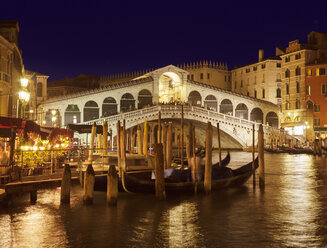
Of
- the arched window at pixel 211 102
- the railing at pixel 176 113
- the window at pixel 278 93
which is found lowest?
the railing at pixel 176 113

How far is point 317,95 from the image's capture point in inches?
1331

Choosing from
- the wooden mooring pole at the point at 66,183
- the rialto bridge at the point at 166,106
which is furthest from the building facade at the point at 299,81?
the wooden mooring pole at the point at 66,183

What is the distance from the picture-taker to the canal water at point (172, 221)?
7281 mm

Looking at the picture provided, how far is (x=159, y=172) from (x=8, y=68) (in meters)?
11.6

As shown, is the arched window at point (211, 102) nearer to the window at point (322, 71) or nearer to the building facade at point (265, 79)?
the building facade at point (265, 79)

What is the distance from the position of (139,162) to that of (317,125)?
926 inches

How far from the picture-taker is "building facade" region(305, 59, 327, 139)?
33.4 meters

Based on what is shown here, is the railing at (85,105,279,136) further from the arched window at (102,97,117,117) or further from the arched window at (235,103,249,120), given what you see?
the arched window at (235,103,249,120)

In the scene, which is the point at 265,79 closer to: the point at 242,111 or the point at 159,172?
the point at 242,111

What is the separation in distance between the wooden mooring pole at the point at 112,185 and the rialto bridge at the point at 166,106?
18.3 m

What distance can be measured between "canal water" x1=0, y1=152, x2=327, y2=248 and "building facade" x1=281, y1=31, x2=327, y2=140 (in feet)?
76.8

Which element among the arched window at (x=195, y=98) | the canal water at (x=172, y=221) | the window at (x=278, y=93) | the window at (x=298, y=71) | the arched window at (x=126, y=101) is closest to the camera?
the canal water at (x=172, y=221)

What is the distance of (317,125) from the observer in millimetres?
33969

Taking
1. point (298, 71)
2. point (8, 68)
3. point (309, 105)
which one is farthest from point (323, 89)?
point (8, 68)
